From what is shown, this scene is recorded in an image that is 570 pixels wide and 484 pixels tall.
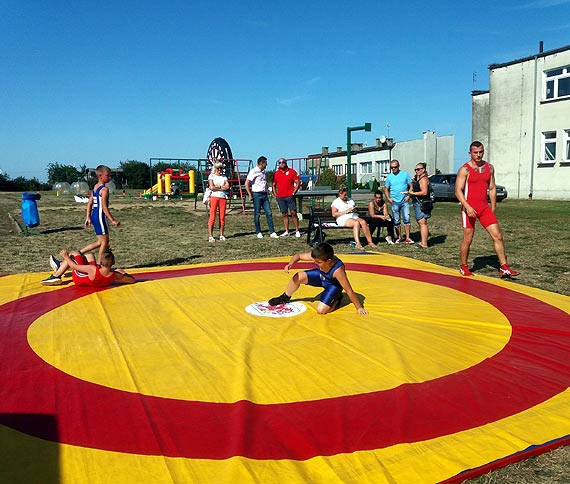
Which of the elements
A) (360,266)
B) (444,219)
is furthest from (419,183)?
(444,219)

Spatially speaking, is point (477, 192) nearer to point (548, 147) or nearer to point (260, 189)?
point (260, 189)

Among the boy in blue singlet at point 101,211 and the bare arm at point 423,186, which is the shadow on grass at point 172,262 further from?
the bare arm at point 423,186

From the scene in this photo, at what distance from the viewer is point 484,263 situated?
793cm

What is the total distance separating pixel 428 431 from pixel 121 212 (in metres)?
19.6

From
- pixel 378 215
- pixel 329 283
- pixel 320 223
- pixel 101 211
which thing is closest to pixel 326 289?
pixel 329 283

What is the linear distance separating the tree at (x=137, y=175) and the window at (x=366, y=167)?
2479 centimetres

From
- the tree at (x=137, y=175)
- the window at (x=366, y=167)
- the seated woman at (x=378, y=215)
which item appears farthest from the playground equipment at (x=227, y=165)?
the tree at (x=137, y=175)

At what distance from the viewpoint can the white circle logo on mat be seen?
15.6ft

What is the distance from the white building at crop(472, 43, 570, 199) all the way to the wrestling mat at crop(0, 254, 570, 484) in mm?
22345

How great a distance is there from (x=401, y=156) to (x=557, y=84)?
1907 cm

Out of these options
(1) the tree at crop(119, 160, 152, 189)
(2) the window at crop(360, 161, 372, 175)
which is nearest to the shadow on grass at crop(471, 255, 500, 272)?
(2) the window at crop(360, 161, 372, 175)

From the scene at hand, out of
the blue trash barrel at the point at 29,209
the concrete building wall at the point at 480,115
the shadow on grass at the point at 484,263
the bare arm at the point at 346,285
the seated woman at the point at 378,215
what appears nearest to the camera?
the bare arm at the point at 346,285

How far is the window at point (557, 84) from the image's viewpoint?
2438 cm

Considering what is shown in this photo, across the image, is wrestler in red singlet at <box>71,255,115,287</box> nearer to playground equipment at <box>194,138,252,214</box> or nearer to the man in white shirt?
the man in white shirt
